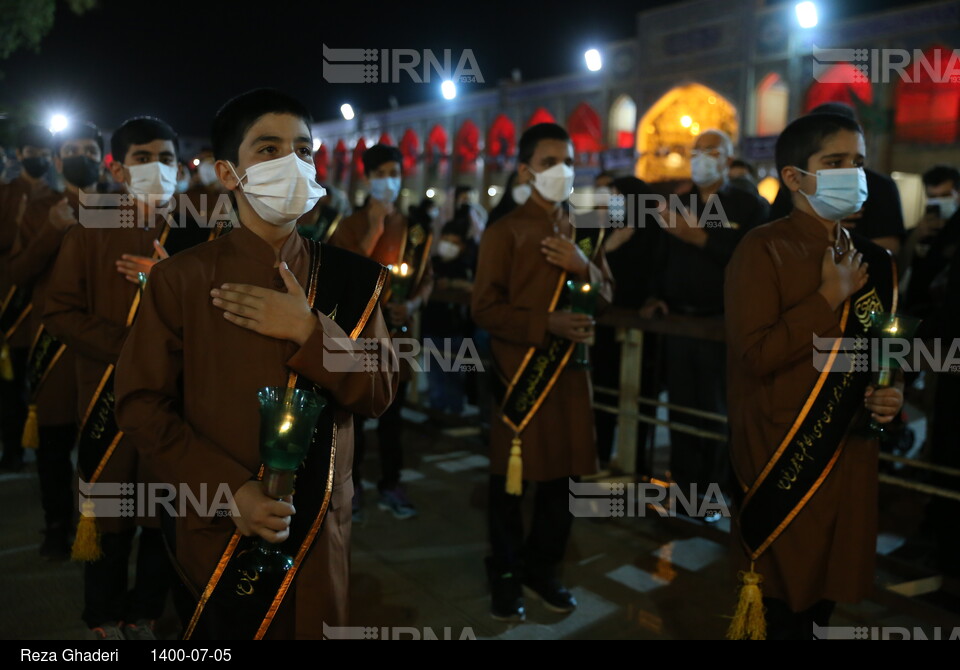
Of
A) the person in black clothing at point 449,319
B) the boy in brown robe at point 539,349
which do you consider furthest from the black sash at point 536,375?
the person in black clothing at point 449,319

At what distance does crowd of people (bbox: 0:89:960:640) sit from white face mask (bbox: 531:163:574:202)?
0.01 metres

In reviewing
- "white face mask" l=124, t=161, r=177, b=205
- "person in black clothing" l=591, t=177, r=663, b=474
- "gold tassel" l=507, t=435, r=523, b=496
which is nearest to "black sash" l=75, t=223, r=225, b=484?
"white face mask" l=124, t=161, r=177, b=205

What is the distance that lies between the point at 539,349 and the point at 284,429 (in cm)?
216

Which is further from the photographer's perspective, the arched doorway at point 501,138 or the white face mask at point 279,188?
the arched doorway at point 501,138

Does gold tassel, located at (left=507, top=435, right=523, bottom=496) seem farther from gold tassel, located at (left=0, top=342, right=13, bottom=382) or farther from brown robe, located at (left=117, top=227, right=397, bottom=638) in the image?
gold tassel, located at (left=0, top=342, right=13, bottom=382)

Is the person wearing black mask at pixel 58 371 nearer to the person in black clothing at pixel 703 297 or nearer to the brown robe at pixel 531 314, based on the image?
the brown robe at pixel 531 314

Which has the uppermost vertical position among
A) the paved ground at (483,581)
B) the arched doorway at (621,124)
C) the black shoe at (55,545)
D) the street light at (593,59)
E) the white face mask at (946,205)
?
the street light at (593,59)

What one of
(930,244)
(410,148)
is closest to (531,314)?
(930,244)

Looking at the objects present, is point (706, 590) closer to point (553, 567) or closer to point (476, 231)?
point (553, 567)

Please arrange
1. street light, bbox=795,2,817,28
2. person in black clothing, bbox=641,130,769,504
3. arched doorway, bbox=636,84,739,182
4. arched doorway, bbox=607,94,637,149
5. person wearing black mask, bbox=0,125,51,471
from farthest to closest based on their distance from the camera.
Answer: arched doorway, bbox=607,94,637,149
arched doorway, bbox=636,84,739,182
street light, bbox=795,2,817,28
person wearing black mask, bbox=0,125,51,471
person in black clothing, bbox=641,130,769,504

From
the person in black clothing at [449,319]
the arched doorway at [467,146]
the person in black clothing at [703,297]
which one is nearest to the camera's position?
the person in black clothing at [703,297]

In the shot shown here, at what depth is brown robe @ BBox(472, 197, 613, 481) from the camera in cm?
373

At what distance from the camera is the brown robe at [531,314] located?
3.73 m

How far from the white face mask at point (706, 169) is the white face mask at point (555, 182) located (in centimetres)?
174
